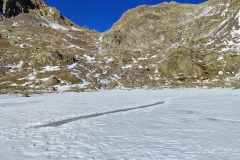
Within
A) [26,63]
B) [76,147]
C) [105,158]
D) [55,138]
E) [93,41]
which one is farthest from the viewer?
[93,41]

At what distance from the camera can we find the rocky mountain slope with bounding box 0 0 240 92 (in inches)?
3474

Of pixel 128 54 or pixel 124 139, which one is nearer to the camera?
pixel 124 139

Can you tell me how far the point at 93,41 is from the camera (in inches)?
6280

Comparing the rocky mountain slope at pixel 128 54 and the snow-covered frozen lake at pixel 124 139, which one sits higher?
the rocky mountain slope at pixel 128 54

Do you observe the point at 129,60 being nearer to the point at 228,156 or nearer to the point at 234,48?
the point at 234,48

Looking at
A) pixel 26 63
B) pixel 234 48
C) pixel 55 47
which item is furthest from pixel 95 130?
pixel 55 47

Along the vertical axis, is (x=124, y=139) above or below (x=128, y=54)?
below

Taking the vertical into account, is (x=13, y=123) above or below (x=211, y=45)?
below

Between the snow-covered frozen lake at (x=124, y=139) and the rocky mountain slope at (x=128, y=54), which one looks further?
the rocky mountain slope at (x=128, y=54)

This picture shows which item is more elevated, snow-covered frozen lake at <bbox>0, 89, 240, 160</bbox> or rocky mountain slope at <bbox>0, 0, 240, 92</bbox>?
rocky mountain slope at <bbox>0, 0, 240, 92</bbox>

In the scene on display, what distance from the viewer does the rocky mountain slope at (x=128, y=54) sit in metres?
88.2

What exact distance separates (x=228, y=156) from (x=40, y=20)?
196m

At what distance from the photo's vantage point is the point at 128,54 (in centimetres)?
12950

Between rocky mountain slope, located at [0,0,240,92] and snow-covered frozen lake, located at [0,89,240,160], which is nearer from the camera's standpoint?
snow-covered frozen lake, located at [0,89,240,160]
